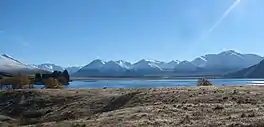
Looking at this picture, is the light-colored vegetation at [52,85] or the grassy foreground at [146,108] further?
the light-colored vegetation at [52,85]

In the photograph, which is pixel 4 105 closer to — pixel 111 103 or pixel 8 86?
pixel 111 103

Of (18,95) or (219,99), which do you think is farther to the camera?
(18,95)

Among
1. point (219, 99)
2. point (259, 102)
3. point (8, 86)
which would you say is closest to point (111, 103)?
point (219, 99)

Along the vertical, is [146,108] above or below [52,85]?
below

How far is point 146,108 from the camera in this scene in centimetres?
3847

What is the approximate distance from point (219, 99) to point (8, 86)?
159 meters

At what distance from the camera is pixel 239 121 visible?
25094 millimetres

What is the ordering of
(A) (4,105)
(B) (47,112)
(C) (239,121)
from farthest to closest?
1. (A) (4,105)
2. (B) (47,112)
3. (C) (239,121)

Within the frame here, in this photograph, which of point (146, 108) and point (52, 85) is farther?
point (52, 85)

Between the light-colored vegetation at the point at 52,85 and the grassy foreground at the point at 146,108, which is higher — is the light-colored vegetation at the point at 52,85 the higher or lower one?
the higher one

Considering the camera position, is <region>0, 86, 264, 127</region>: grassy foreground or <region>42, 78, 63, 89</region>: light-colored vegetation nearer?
<region>0, 86, 264, 127</region>: grassy foreground

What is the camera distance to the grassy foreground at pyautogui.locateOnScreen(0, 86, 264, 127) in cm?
2841

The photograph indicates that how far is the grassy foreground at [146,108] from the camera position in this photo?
93.2ft

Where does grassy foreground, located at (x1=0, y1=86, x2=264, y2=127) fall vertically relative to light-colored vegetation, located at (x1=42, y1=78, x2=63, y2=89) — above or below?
below
